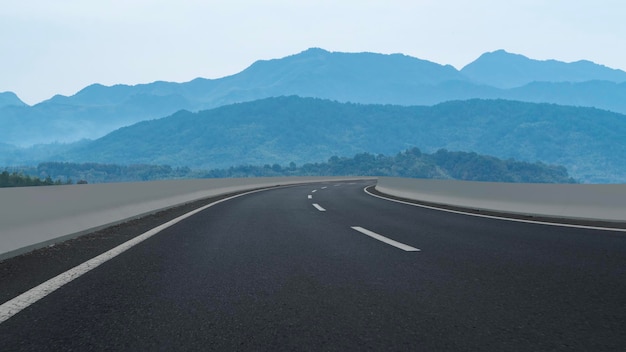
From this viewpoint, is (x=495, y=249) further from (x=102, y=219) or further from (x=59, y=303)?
(x=102, y=219)

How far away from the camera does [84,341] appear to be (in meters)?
3.25

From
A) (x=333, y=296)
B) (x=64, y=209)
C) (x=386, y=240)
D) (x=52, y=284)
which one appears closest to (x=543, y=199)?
(x=386, y=240)

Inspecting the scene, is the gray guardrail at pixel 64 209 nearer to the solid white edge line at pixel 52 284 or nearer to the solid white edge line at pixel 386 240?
the solid white edge line at pixel 52 284

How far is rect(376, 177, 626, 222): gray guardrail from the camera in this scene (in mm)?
10562

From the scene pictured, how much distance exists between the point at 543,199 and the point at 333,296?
9.42m

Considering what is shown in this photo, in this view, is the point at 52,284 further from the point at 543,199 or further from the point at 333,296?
the point at 543,199

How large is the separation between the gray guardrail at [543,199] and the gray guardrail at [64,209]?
29.9ft

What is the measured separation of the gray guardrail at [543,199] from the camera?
1056 centimetres

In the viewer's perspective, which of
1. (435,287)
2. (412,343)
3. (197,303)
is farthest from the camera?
(435,287)

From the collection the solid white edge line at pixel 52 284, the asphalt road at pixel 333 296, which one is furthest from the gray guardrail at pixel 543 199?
the solid white edge line at pixel 52 284

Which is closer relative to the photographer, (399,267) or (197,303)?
(197,303)

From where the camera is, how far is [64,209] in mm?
8352

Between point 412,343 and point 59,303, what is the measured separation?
2.85 meters

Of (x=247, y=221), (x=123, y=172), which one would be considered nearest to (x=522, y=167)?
(x=123, y=172)
